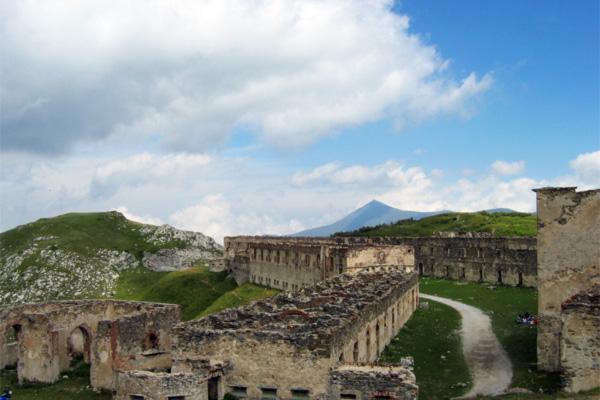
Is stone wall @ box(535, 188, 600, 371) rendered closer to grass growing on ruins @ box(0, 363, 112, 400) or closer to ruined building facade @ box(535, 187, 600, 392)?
ruined building facade @ box(535, 187, 600, 392)

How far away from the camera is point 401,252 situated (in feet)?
204

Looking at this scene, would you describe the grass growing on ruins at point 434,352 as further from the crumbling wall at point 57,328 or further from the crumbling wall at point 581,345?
the crumbling wall at point 57,328

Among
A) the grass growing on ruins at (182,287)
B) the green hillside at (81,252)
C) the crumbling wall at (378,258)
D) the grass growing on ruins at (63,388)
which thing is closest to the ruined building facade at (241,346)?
the grass growing on ruins at (63,388)

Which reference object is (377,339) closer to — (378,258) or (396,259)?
(378,258)

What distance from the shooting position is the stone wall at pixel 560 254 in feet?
89.7

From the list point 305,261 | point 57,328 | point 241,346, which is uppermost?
point 305,261

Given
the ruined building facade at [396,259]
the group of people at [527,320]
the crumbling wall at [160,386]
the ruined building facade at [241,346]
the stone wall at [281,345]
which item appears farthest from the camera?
the ruined building facade at [396,259]

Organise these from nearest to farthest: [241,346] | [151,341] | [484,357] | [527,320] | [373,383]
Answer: [373,383]
[241,346]
[484,357]
[151,341]
[527,320]

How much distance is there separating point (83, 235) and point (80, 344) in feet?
189

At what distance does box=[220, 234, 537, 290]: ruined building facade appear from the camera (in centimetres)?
6106

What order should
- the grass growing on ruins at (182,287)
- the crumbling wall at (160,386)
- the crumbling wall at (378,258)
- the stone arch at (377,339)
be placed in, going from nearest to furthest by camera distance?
the crumbling wall at (160,386)
the stone arch at (377,339)
the crumbling wall at (378,258)
the grass growing on ruins at (182,287)

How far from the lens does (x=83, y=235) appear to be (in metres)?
97.8

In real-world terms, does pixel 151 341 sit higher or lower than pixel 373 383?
lower

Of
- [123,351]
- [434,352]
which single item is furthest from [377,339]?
[123,351]
